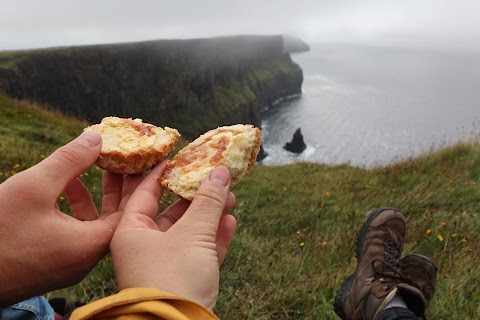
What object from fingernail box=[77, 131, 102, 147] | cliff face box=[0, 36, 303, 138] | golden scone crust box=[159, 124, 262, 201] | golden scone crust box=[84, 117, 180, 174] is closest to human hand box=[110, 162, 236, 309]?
golden scone crust box=[159, 124, 262, 201]

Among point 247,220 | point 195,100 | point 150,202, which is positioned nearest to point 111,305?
point 150,202

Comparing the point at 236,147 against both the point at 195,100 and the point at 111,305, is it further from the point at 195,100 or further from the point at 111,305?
the point at 195,100

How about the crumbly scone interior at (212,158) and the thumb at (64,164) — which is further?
the crumbly scone interior at (212,158)

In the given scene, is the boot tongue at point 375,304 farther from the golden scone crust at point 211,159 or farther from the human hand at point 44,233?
the human hand at point 44,233

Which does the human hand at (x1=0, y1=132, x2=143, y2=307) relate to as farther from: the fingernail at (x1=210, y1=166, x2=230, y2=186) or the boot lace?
the boot lace

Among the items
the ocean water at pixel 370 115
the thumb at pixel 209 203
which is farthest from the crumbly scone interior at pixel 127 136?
the ocean water at pixel 370 115

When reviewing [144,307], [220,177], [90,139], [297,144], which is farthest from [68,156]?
[297,144]
